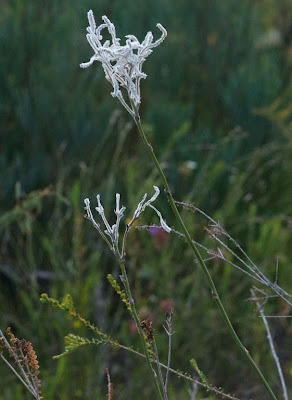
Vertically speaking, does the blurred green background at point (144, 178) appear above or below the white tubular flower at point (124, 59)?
below

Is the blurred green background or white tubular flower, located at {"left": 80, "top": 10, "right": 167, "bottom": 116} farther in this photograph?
the blurred green background

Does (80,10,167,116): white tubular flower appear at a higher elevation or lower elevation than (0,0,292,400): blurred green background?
higher

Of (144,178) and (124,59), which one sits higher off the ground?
(124,59)

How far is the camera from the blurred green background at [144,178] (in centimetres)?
289

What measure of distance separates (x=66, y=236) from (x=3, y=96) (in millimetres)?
812

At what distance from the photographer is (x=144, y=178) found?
3.57 m

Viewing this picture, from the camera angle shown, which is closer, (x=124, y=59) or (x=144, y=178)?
(x=124, y=59)

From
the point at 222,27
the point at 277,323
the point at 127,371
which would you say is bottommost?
the point at 277,323

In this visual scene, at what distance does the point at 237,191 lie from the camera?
11.2 feet

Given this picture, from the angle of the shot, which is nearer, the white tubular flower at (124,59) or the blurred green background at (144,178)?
the white tubular flower at (124,59)

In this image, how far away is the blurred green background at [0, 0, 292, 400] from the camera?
2.89m

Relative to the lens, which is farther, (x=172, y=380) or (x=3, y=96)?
(x=3, y=96)

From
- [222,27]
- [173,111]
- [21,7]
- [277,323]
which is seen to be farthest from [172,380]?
[222,27]

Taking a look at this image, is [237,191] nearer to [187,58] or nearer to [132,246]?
[132,246]
